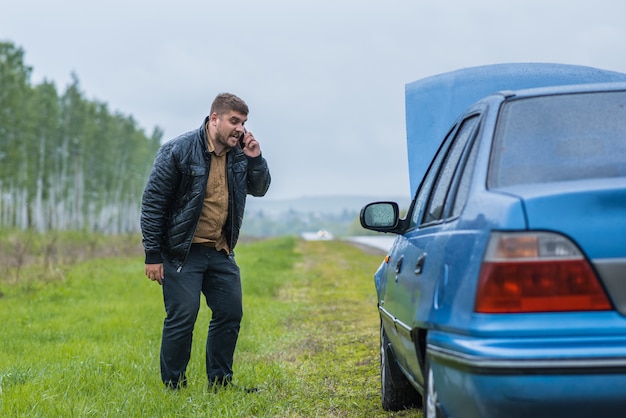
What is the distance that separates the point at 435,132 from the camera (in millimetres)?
6906

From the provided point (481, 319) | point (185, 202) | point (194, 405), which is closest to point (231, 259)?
point (185, 202)

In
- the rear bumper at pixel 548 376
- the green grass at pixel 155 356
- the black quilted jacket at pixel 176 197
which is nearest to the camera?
the rear bumper at pixel 548 376

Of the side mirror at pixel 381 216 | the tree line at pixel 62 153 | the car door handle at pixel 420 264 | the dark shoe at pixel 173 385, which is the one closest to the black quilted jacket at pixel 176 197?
the dark shoe at pixel 173 385

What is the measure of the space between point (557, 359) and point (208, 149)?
149 inches

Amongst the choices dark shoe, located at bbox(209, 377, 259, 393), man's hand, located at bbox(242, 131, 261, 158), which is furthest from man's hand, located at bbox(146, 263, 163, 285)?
man's hand, located at bbox(242, 131, 261, 158)

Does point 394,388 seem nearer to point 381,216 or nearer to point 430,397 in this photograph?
point 381,216

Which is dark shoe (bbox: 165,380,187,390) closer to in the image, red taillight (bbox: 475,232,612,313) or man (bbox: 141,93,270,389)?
man (bbox: 141,93,270,389)

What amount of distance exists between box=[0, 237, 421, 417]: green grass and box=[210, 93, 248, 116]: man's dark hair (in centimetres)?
194

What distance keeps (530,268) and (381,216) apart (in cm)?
215

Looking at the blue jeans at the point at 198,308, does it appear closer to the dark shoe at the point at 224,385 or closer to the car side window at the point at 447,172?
the dark shoe at the point at 224,385

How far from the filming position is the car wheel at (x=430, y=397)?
307 centimetres

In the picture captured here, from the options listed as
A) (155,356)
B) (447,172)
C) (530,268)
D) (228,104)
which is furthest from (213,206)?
(530,268)

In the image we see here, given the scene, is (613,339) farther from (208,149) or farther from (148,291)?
(148,291)

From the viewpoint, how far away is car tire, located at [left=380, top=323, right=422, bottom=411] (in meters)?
5.21
